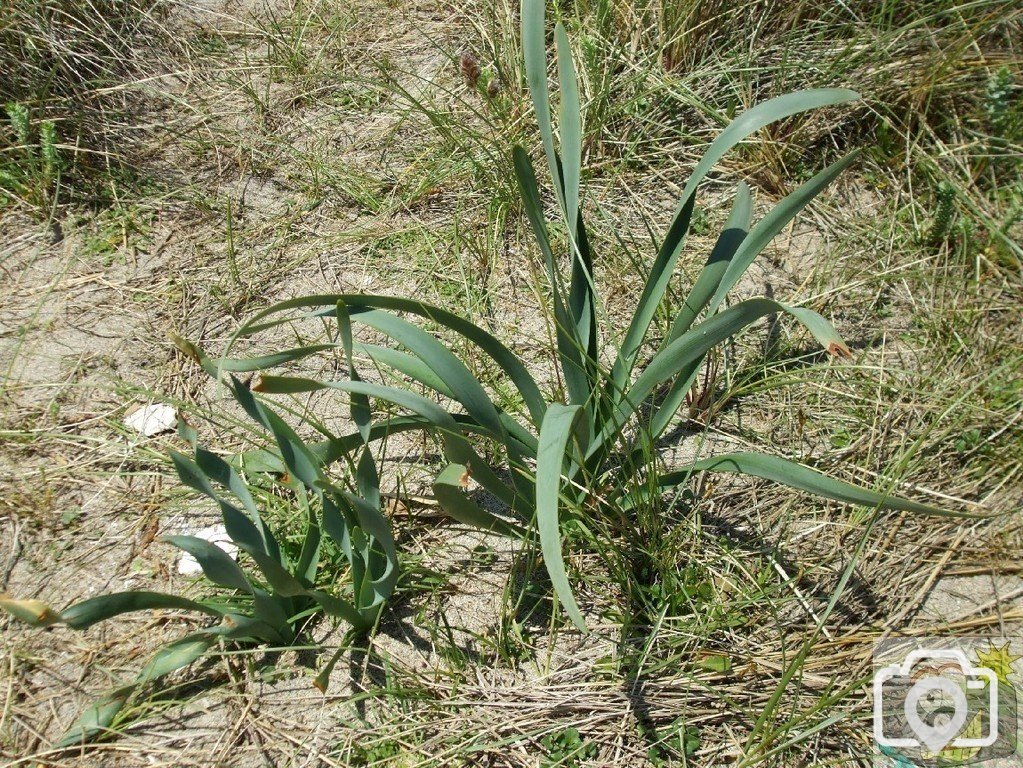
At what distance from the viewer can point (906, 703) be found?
1.55 m

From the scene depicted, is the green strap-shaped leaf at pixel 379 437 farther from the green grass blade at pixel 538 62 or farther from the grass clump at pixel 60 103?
the grass clump at pixel 60 103

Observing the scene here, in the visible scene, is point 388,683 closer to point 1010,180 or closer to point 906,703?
point 906,703

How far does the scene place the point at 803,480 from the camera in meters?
1.44

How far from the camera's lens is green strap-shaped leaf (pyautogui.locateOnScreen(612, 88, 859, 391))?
149cm

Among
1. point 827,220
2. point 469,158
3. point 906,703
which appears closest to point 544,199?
point 469,158

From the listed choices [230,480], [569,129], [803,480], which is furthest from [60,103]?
[803,480]

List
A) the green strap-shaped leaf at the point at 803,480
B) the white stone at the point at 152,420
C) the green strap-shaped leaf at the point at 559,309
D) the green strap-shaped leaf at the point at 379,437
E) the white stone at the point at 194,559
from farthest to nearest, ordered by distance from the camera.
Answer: the white stone at the point at 152,420 < the white stone at the point at 194,559 < the green strap-shaped leaf at the point at 379,437 < the green strap-shaped leaf at the point at 559,309 < the green strap-shaped leaf at the point at 803,480

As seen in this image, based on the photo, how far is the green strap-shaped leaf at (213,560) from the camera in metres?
1.40

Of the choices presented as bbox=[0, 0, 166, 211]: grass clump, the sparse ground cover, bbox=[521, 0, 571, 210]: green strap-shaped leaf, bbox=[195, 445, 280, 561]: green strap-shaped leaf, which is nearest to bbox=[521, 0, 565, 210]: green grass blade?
bbox=[521, 0, 571, 210]: green strap-shaped leaf

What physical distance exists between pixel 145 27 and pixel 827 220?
2.29 meters

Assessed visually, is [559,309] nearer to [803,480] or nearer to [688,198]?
[688,198]

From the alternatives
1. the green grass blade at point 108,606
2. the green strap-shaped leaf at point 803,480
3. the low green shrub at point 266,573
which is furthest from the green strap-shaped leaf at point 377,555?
the green strap-shaped leaf at point 803,480

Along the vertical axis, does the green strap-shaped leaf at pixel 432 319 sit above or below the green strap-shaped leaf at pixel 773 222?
below

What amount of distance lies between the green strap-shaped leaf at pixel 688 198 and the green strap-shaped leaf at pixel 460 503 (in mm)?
336
